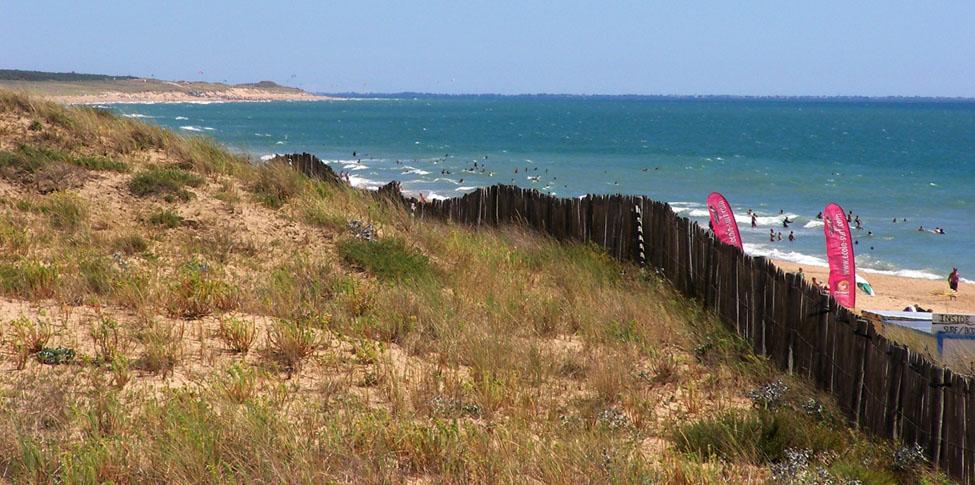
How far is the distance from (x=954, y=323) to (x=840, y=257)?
264cm

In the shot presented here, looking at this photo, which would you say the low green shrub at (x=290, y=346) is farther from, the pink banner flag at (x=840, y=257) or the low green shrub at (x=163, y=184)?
the pink banner flag at (x=840, y=257)

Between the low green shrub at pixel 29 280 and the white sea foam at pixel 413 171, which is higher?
the low green shrub at pixel 29 280

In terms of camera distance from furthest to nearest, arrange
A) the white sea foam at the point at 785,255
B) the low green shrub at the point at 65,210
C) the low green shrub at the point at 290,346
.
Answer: the white sea foam at the point at 785,255
the low green shrub at the point at 65,210
the low green shrub at the point at 290,346

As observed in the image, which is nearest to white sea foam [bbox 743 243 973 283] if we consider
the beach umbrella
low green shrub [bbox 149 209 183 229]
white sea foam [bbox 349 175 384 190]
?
the beach umbrella

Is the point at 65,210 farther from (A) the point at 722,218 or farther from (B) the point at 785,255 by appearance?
(B) the point at 785,255

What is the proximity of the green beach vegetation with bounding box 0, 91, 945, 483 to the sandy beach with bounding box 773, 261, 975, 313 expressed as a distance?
629 inches

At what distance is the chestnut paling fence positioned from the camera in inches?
223

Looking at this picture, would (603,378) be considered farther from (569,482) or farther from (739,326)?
(739,326)

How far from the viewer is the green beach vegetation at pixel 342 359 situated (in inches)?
183

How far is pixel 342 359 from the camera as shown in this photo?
21.5 ft

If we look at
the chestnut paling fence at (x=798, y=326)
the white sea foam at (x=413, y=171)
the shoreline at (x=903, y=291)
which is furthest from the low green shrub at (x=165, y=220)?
the white sea foam at (x=413, y=171)

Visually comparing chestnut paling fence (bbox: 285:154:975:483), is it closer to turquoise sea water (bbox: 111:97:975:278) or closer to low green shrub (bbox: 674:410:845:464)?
low green shrub (bbox: 674:410:845:464)

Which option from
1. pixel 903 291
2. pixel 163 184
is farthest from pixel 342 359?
pixel 903 291

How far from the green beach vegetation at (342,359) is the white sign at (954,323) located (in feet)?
12.3
